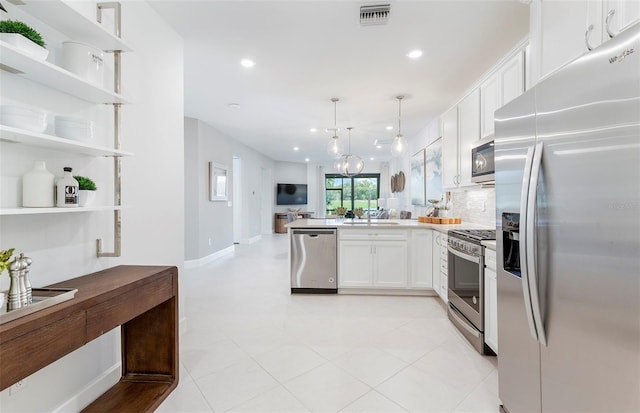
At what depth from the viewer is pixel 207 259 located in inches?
225

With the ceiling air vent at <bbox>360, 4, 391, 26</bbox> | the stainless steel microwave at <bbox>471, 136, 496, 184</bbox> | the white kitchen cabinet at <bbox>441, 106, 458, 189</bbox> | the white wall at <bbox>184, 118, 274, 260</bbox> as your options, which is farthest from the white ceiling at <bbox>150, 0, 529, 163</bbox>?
the stainless steel microwave at <bbox>471, 136, 496, 184</bbox>

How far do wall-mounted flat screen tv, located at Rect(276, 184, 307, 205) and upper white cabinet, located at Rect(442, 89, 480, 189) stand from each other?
24.6 ft

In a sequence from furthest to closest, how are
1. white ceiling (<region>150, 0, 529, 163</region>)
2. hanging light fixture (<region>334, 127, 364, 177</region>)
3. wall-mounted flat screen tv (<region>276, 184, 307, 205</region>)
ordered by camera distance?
wall-mounted flat screen tv (<region>276, 184, 307, 205</region>) → hanging light fixture (<region>334, 127, 364, 177</region>) → white ceiling (<region>150, 0, 529, 163</region>)

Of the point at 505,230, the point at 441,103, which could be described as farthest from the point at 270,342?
the point at 441,103

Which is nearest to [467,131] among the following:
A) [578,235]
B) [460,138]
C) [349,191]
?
[460,138]

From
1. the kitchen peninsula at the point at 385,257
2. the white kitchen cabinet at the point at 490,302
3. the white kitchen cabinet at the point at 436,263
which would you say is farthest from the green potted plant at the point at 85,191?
the white kitchen cabinet at the point at 436,263

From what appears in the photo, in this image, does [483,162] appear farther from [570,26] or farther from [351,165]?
[351,165]

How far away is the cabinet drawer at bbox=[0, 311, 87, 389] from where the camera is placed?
1017mm

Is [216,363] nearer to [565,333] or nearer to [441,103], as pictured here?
[565,333]

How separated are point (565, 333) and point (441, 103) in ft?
13.0

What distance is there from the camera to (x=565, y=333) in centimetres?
117

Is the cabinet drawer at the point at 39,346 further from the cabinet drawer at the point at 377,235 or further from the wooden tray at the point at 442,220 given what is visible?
the wooden tray at the point at 442,220

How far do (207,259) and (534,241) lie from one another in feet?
17.9

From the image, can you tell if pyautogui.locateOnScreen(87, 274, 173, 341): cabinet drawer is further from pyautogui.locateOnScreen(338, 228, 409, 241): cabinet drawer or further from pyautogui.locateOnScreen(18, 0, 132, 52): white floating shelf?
pyautogui.locateOnScreen(338, 228, 409, 241): cabinet drawer
